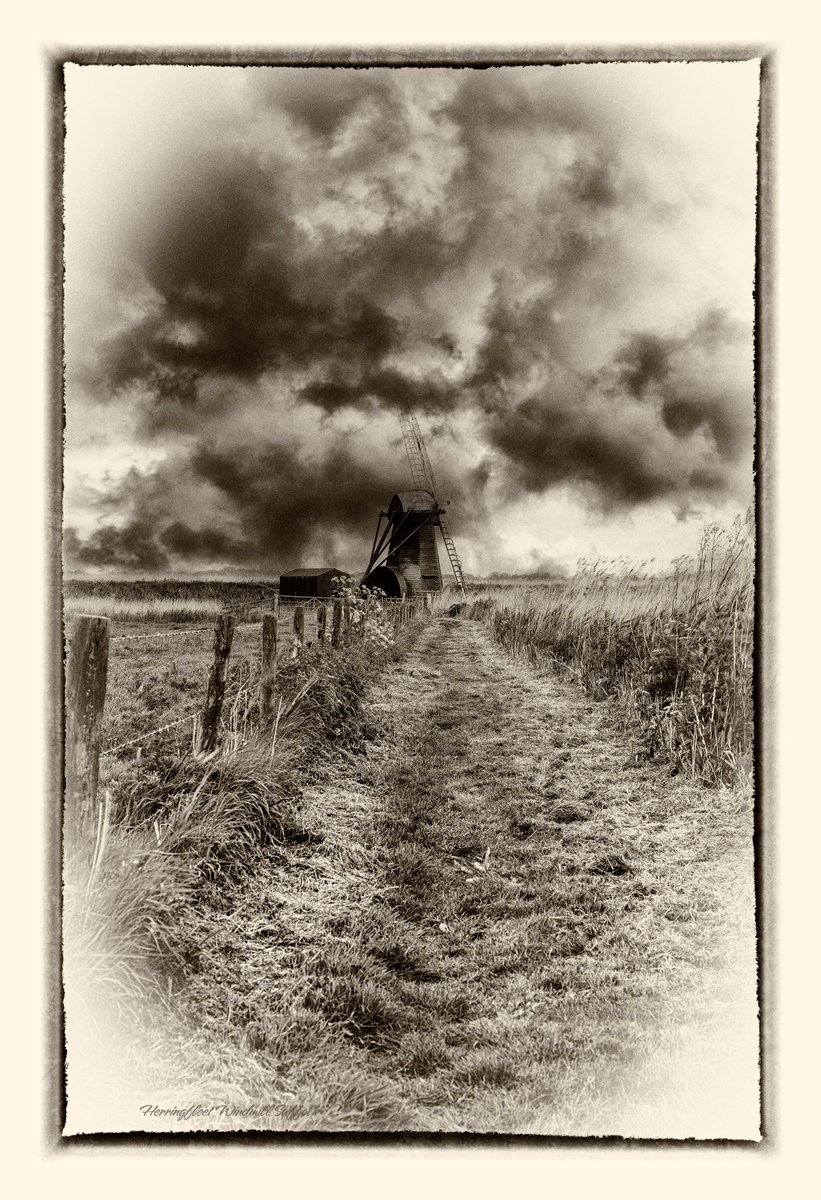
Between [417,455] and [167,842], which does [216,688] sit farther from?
[417,455]

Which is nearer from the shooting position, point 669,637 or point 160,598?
point 160,598

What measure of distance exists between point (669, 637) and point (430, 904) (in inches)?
83.2

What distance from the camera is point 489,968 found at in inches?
102

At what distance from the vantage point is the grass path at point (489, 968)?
84.7 inches

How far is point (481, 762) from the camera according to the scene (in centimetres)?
435

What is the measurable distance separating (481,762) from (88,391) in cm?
303

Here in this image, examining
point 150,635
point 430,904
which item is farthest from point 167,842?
point 430,904

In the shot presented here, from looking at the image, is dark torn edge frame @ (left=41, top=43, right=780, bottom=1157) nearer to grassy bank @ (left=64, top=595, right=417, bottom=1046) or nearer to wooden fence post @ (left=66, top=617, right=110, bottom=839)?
wooden fence post @ (left=66, top=617, right=110, bottom=839)

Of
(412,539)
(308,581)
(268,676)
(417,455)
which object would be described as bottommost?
(268,676)

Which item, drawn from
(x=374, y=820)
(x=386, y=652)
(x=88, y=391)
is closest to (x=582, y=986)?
(x=374, y=820)

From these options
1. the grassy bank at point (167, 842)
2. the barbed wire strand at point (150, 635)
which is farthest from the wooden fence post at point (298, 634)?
the barbed wire strand at point (150, 635)

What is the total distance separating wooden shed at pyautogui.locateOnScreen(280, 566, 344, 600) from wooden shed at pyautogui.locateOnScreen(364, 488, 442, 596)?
277 millimetres

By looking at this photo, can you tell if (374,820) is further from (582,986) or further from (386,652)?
(386,652)

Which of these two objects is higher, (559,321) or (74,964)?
(559,321)
